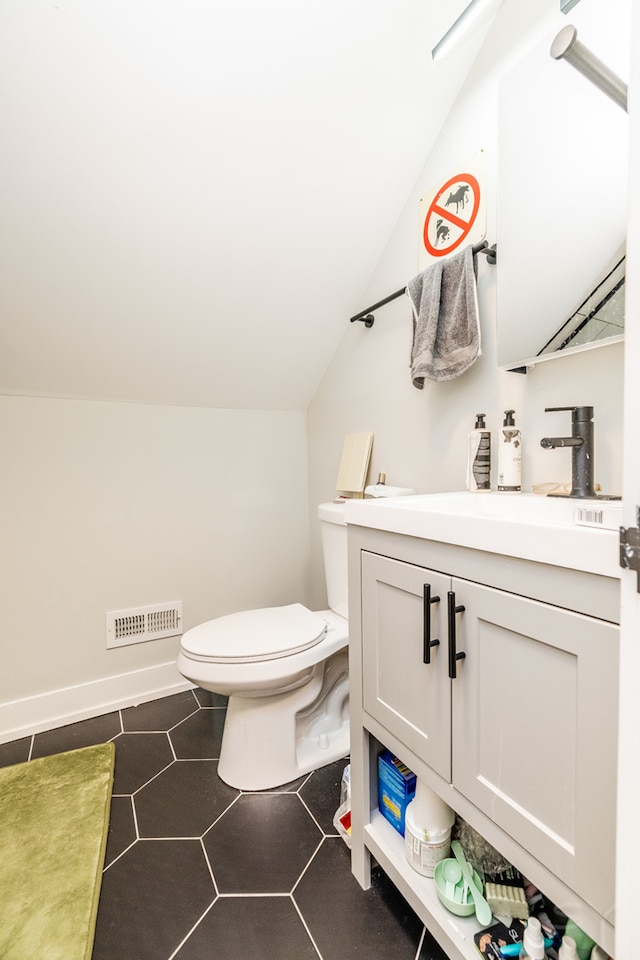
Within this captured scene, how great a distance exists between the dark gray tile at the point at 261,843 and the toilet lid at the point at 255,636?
1.48 feet

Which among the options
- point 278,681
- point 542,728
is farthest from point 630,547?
point 278,681

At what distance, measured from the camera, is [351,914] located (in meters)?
1.03

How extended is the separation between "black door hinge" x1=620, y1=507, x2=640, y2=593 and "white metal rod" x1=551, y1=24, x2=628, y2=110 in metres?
0.72

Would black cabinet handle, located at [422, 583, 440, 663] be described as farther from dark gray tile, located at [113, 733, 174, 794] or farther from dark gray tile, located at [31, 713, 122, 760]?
dark gray tile, located at [31, 713, 122, 760]

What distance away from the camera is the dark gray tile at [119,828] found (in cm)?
121

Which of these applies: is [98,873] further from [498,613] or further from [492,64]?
[492,64]

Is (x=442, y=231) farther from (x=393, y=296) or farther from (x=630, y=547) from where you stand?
(x=630, y=547)

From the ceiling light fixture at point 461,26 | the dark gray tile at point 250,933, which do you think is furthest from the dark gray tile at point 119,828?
the ceiling light fixture at point 461,26

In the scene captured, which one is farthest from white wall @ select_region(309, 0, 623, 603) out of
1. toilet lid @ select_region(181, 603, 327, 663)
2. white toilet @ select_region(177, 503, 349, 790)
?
toilet lid @ select_region(181, 603, 327, 663)

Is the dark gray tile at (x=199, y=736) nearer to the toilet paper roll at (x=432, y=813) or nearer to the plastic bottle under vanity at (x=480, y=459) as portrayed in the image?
the toilet paper roll at (x=432, y=813)

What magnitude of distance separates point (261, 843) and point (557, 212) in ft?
5.90

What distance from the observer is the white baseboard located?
174 cm

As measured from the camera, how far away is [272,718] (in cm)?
146

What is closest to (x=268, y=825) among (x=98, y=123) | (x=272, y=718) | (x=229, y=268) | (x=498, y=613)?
(x=272, y=718)
